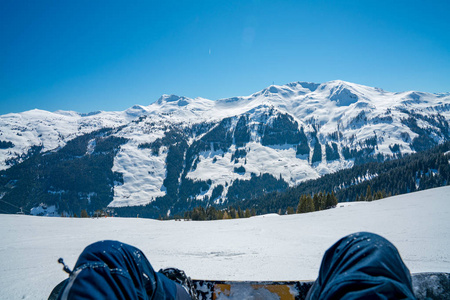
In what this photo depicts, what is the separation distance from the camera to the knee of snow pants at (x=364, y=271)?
1.26m

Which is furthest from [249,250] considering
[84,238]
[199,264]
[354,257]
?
[84,238]

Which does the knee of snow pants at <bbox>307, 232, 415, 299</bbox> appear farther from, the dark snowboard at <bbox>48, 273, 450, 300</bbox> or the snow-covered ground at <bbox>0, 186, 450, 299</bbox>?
the snow-covered ground at <bbox>0, 186, 450, 299</bbox>

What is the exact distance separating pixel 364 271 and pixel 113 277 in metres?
1.60

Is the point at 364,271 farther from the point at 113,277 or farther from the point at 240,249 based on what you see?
the point at 240,249

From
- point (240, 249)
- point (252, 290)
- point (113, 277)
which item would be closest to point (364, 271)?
point (113, 277)

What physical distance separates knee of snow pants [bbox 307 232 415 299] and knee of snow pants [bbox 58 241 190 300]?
1.29 meters

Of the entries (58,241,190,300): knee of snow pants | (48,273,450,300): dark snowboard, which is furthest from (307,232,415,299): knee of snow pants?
(58,241,190,300): knee of snow pants

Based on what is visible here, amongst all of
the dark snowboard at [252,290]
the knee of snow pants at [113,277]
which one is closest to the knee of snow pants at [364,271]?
the dark snowboard at [252,290]

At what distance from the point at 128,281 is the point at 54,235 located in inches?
543

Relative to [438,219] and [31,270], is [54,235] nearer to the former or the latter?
[31,270]

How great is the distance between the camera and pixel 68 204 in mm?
192500

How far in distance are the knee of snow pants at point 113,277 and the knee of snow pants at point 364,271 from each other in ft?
4.24

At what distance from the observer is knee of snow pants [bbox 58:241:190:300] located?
1231 millimetres

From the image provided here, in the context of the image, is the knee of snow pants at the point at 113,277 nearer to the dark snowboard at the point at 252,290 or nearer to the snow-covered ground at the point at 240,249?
the dark snowboard at the point at 252,290
